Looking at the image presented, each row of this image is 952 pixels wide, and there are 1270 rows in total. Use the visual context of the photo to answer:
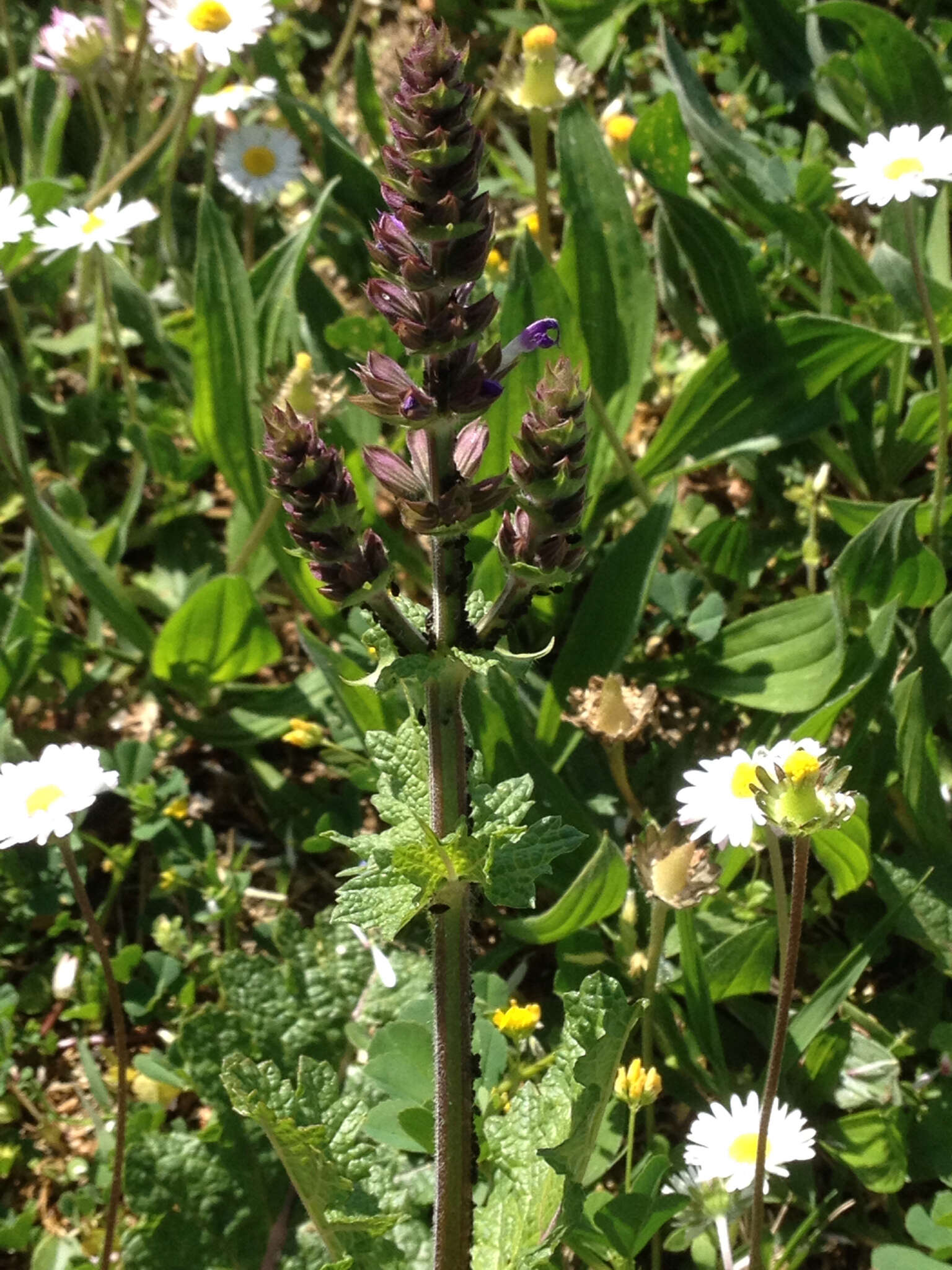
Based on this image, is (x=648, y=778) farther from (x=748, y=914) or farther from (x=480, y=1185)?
(x=480, y=1185)

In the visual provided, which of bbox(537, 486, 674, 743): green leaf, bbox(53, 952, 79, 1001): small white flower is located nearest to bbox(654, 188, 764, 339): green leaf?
bbox(537, 486, 674, 743): green leaf

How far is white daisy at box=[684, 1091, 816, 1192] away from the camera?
66.5 inches

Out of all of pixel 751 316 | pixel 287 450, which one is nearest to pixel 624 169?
pixel 751 316

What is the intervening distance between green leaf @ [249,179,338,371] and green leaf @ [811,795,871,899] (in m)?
1.37

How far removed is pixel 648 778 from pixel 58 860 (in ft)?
3.56

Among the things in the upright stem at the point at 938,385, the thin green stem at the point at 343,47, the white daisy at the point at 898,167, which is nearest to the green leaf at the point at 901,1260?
the upright stem at the point at 938,385

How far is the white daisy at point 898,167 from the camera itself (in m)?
2.14

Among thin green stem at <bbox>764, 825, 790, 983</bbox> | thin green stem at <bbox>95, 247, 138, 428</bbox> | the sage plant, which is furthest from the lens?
thin green stem at <bbox>95, 247, 138, 428</bbox>

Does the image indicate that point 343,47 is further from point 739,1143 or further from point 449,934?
point 739,1143

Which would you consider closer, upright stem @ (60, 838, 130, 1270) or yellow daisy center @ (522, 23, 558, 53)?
upright stem @ (60, 838, 130, 1270)

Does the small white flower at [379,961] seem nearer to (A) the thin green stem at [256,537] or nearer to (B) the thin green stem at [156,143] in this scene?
(A) the thin green stem at [256,537]

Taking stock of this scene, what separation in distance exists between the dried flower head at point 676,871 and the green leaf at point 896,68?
6.39ft

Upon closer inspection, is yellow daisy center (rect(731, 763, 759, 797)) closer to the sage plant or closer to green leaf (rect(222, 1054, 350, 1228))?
the sage plant

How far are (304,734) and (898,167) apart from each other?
4.58 ft
